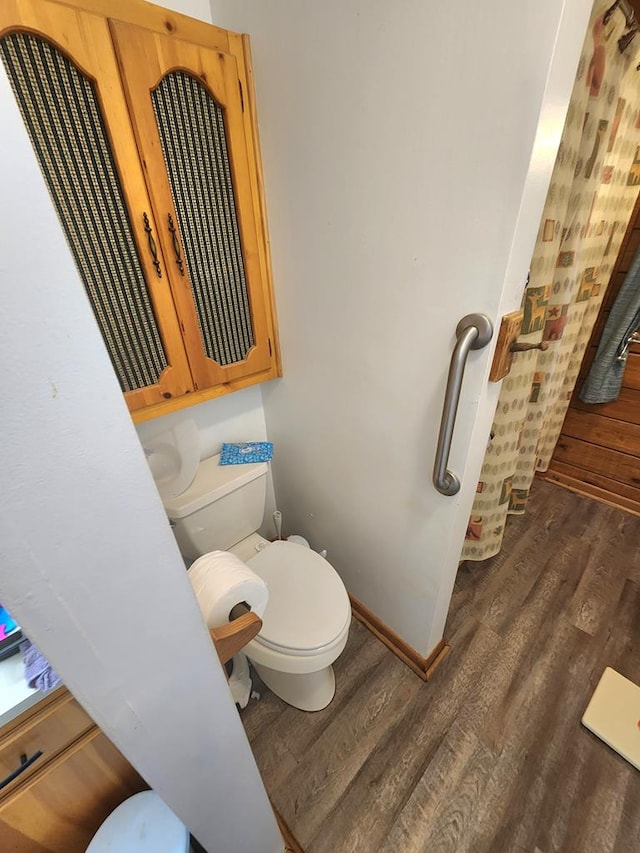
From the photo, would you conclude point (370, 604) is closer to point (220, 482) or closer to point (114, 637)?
point (220, 482)

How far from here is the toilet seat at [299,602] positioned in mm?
1056

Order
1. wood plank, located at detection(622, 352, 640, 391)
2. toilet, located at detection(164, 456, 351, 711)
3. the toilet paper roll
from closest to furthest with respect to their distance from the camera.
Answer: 1. the toilet paper roll
2. toilet, located at detection(164, 456, 351, 711)
3. wood plank, located at detection(622, 352, 640, 391)

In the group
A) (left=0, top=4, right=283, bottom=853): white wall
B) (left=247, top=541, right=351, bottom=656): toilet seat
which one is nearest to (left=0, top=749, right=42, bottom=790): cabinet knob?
(left=0, top=4, right=283, bottom=853): white wall

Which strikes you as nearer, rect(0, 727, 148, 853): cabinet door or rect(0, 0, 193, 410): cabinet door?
rect(0, 727, 148, 853): cabinet door

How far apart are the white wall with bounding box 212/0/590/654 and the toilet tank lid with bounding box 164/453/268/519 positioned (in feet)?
0.85

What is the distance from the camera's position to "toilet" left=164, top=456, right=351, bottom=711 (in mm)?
1062

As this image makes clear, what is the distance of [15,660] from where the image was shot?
0.60m

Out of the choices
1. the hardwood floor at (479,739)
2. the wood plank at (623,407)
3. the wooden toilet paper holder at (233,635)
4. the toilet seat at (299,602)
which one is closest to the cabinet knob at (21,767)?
the wooden toilet paper holder at (233,635)

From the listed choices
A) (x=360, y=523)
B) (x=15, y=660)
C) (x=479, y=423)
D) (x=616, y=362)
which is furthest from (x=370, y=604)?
(x=616, y=362)

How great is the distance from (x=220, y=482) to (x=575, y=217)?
151cm

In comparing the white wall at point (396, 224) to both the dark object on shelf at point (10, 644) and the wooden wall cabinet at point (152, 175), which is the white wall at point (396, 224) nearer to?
the wooden wall cabinet at point (152, 175)

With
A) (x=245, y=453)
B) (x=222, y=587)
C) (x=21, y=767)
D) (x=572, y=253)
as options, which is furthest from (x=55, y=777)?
(x=572, y=253)

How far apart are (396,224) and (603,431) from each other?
185 cm

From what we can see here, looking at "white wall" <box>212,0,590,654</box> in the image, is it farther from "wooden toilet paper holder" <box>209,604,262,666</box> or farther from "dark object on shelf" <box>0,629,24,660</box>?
"dark object on shelf" <box>0,629,24,660</box>
